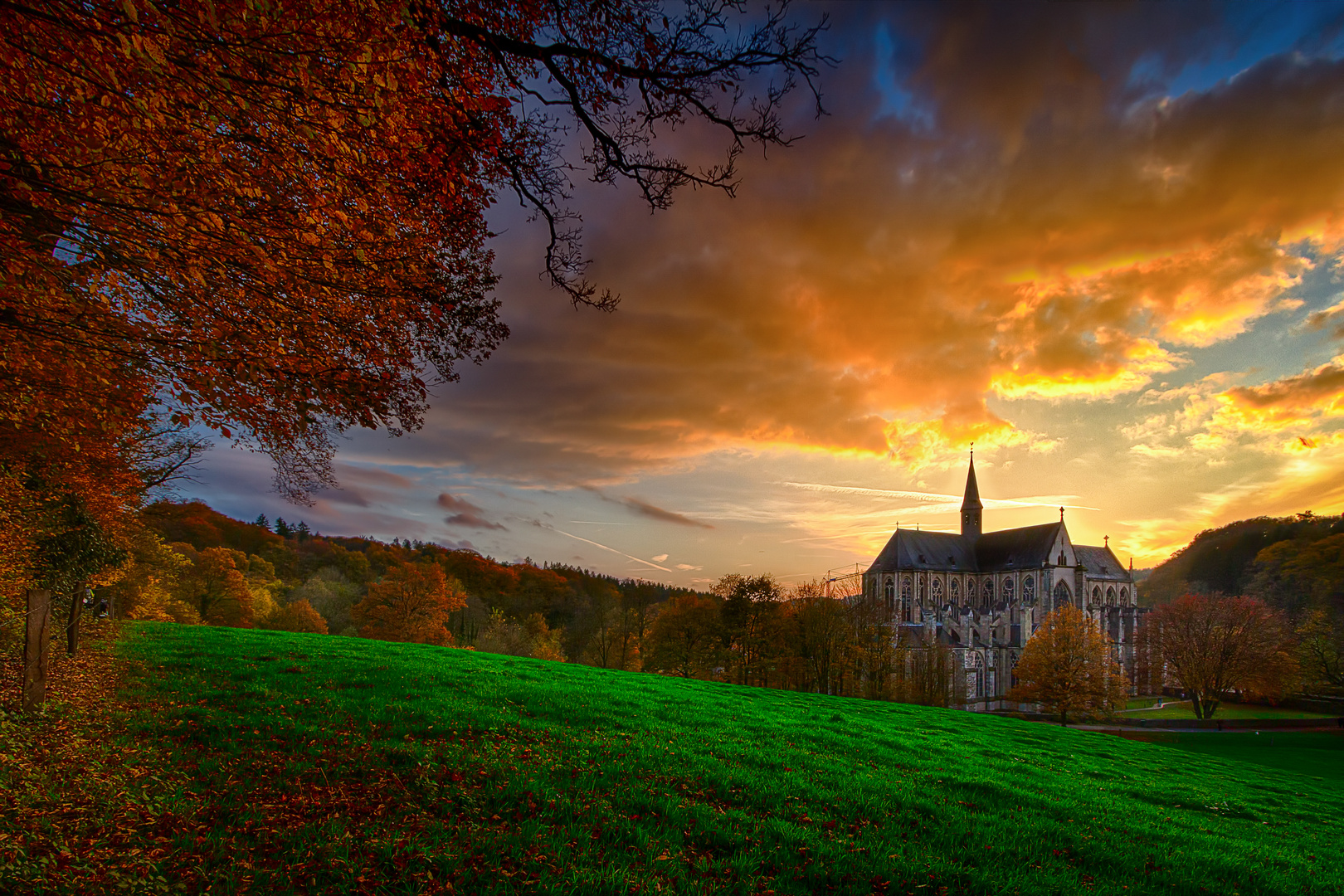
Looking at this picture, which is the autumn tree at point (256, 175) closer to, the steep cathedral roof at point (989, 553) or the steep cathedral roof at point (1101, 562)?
the steep cathedral roof at point (989, 553)

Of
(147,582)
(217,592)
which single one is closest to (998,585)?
(217,592)

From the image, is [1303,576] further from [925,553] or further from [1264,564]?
[925,553]

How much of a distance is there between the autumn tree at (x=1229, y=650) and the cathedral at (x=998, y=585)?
1783 centimetres

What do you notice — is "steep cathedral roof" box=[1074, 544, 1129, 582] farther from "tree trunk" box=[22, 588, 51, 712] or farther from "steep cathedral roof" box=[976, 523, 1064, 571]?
"tree trunk" box=[22, 588, 51, 712]

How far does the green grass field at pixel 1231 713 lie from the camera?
163ft

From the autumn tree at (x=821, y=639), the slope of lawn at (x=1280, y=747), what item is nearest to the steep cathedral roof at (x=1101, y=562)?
the slope of lawn at (x=1280, y=747)

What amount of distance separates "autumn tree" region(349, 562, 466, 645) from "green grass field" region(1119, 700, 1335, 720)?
175ft

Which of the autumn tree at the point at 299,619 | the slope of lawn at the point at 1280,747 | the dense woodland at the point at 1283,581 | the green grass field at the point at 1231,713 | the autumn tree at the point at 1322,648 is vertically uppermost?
the dense woodland at the point at 1283,581

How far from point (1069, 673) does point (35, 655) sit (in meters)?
43.6

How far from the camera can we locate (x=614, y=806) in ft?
18.5

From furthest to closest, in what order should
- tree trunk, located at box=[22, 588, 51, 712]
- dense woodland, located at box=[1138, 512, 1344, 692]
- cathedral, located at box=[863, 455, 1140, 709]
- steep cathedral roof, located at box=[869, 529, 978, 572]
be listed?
steep cathedral roof, located at box=[869, 529, 978, 572], cathedral, located at box=[863, 455, 1140, 709], dense woodland, located at box=[1138, 512, 1344, 692], tree trunk, located at box=[22, 588, 51, 712]

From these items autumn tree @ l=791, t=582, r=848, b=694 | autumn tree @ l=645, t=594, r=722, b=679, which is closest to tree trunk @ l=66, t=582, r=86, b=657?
autumn tree @ l=645, t=594, r=722, b=679

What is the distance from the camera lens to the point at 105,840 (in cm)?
450

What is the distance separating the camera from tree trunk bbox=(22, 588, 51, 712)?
9266mm
